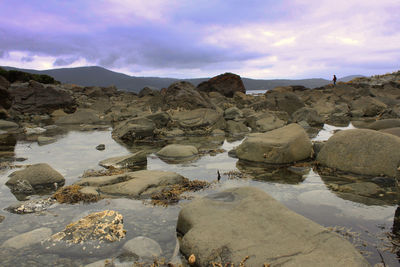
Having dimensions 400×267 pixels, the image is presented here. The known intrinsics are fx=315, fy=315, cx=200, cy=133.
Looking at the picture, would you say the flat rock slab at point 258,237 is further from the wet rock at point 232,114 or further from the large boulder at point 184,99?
the wet rock at point 232,114

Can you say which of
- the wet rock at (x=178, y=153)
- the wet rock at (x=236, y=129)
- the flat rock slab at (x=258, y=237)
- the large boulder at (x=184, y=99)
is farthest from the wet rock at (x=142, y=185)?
the large boulder at (x=184, y=99)

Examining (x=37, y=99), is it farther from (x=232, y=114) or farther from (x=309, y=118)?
(x=309, y=118)

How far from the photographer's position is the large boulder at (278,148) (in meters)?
6.50

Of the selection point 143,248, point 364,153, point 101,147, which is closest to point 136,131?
point 101,147

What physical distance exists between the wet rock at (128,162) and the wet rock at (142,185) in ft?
3.97

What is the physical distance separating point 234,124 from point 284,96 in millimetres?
8116

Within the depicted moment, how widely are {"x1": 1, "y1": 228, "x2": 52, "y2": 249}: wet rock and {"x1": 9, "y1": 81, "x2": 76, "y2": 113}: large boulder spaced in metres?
17.9

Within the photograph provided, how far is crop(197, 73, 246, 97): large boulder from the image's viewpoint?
34844 mm

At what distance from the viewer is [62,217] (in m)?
3.87

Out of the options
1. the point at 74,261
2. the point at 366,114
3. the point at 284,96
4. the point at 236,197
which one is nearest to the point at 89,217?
the point at 74,261

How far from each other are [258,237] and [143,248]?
43.8 inches

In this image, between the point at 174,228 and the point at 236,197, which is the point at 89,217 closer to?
the point at 174,228

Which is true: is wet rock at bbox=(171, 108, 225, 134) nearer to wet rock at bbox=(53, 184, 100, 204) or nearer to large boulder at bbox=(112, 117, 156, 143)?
large boulder at bbox=(112, 117, 156, 143)

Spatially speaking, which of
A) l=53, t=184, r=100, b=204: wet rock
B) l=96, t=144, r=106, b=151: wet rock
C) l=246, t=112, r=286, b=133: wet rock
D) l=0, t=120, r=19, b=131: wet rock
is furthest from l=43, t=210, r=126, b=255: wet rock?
l=0, t=120, r=19, b=131: wet rock
